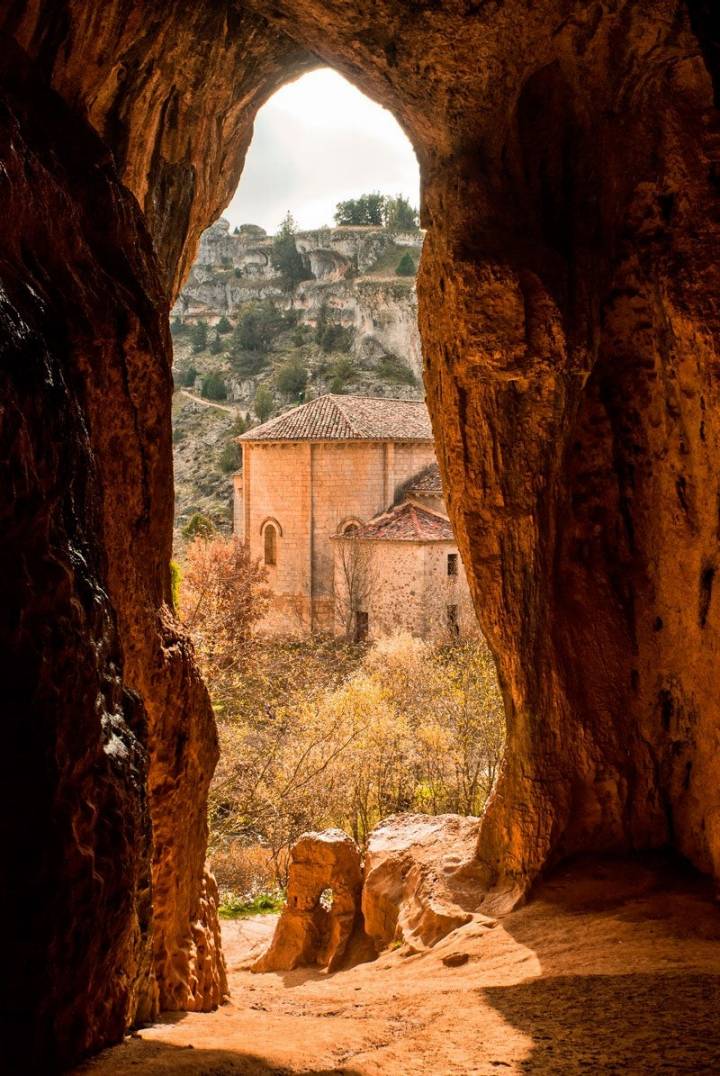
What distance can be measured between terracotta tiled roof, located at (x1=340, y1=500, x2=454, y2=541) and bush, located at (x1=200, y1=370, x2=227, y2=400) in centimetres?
3334

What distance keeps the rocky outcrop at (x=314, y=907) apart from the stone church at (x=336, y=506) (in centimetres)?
2088

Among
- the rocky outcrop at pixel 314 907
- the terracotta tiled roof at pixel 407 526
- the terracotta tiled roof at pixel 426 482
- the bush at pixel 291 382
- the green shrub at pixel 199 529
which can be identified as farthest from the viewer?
the bush at pixel 291 382

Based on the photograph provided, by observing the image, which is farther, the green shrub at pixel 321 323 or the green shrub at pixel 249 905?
the green shrub at pixel 321 323

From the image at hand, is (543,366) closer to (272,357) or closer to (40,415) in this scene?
(40,415)

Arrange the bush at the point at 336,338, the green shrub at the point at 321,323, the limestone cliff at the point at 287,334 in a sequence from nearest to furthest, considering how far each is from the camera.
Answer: the limestone cliff at the point at 287,334, the bush at the point at 336,338, the green shrub at the point at 321,323

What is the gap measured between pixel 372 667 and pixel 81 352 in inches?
790

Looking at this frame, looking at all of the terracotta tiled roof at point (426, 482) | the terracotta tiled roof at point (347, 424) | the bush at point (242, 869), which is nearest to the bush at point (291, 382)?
the terracotta tiled roof at point (347, 424)

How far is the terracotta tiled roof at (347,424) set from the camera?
36188 mm

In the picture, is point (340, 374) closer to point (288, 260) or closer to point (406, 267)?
point (406, 267)

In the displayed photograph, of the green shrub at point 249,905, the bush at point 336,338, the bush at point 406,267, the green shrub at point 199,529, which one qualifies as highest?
the bush at point 406,267

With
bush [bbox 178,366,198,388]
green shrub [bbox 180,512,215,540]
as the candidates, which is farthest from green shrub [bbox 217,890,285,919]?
bush [bbox 178,366,198,388]

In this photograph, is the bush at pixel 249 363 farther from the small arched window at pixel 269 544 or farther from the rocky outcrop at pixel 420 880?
the rocky outcrop at pixel 420 880

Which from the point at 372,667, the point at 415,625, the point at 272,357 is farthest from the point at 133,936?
the point at 272,357

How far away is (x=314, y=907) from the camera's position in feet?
40.2
